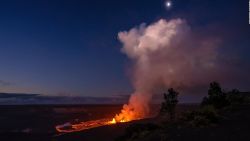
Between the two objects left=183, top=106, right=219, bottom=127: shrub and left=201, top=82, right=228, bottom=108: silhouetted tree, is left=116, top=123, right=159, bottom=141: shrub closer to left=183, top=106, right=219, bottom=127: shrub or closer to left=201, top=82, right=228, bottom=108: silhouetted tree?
left=183, top=106, right=219, bottom=127: shrub

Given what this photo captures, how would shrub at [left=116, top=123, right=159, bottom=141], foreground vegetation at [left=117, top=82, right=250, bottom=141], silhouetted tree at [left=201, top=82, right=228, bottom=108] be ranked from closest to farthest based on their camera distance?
1. foreground vegetation at [left=117, top=82, right=250, bottom=141]
2. shrub at [left=116, top=123, right=159, bottom=141]
3. silhouetted tree at [left=201, top=82, right=228, bottom=108]

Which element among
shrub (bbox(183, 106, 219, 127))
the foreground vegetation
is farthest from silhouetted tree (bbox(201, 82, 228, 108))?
shrub (bbox(183, 106, 219, 127))

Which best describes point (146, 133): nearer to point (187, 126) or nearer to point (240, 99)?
point (187, 126)

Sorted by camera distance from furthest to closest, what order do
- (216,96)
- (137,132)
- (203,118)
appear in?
(216,96) < (137,132) < (203,118)

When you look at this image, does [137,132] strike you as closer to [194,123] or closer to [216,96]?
[194,123]

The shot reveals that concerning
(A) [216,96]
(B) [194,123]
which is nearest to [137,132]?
(B) [194,123]

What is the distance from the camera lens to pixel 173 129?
4022 cm

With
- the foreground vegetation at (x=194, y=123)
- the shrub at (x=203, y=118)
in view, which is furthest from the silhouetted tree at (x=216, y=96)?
the shrub at (x=203, y=118)

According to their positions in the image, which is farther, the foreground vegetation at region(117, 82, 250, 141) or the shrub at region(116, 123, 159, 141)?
the shrub at region(116, 123, 159, 141)

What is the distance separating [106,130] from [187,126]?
135 ft

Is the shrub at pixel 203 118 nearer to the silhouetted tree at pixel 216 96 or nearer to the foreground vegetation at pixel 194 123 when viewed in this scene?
the foreground vegetation at pixel 194 123

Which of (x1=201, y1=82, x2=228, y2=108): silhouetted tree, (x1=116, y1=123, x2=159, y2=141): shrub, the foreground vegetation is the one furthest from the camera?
(x1=201, y1=82, x2=228, y2=108): silhouetted tree

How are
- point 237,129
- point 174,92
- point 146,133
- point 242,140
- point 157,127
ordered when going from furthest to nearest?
point 174,92 → point 157,127 → point 146,133 → point 237,129 → point 242,140

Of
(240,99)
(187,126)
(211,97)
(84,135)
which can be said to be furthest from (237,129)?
(84,135)
